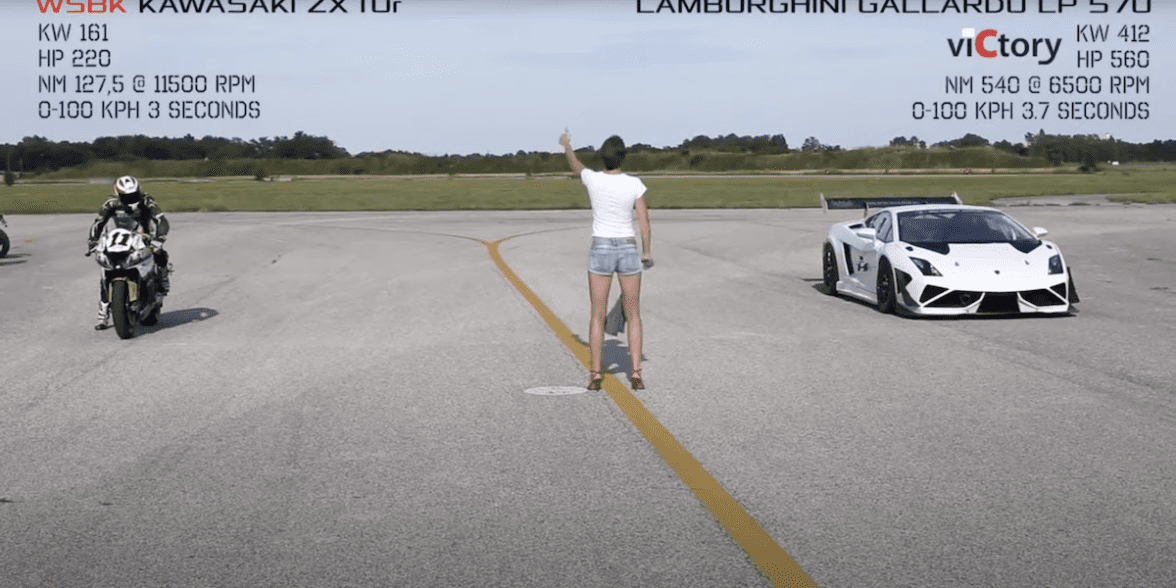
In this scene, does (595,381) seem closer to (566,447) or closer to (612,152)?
(612,152)

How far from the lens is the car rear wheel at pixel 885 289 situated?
13.8 meters

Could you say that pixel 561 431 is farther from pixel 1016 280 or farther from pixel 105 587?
pixel 1016 280

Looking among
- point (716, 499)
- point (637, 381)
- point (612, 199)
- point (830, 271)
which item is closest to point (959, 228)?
point (830, 271)

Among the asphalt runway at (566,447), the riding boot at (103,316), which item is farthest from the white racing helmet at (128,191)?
the asphalt runway at (566,447)

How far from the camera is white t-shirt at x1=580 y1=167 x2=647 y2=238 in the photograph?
8.90 meters

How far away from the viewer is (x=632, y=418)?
314 inches

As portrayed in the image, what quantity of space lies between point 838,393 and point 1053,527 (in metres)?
3.40

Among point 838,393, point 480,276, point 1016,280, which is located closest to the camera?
point 838,393

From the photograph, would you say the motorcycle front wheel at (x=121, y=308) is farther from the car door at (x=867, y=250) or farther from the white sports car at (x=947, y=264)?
the car door at (x=867, y=250)

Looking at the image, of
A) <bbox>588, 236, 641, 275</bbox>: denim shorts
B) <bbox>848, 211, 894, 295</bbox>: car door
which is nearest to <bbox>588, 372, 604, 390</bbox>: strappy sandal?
<bbox>588, 236, 641, 275</bbox>: denim shorts

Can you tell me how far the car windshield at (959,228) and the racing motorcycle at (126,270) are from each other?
7745 mm

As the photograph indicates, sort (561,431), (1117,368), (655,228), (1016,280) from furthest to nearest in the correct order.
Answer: (655,228)
(1016,280)
(1117,368)
(561,431)

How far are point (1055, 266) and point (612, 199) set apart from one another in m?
6.59

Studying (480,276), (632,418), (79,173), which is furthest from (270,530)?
(79,173)
